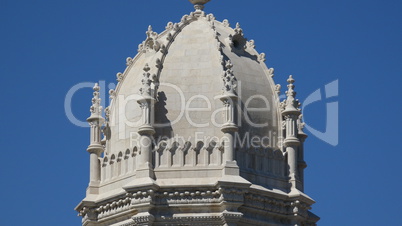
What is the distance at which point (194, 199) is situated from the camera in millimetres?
78125

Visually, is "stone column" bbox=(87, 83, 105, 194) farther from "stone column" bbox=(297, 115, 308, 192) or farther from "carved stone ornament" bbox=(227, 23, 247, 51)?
"stone column" bbox=(297, 115, 308, 192)

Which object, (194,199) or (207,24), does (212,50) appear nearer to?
(207,24)

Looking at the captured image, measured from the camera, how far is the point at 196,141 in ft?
259

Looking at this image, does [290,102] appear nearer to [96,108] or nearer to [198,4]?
[198,4]

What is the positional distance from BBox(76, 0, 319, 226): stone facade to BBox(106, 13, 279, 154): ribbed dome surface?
44 mm

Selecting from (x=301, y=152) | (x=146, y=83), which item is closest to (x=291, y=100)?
(x=301, y=152)

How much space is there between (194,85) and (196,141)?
2816 millimetres

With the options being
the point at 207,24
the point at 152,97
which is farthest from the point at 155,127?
the point at 207,24

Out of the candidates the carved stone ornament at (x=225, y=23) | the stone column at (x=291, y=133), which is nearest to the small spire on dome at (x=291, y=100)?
the stone column at (x=291, y=133)

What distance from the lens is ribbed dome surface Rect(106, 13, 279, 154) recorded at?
7969cm

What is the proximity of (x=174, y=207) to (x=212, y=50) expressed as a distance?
26.2 ft

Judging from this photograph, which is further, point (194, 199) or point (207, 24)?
point (207, 24)

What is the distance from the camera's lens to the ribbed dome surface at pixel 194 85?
261 ft

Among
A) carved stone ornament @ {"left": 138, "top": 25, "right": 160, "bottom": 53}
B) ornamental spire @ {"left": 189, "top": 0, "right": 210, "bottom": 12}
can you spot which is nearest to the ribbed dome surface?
carved stone ornament @ {"left": 138, "top": 25, "right": 160, "bottom": 53}
